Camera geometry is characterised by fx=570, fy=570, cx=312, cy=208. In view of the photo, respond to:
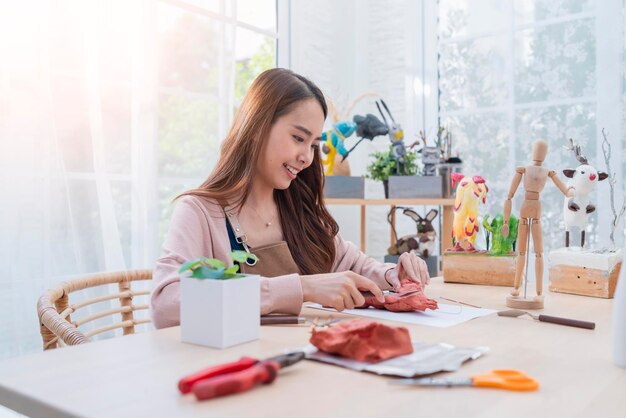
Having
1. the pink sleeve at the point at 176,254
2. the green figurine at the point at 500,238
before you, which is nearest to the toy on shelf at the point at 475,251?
the green figurine at the point at 500,238

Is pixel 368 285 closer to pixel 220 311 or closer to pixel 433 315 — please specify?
pixel 433 315

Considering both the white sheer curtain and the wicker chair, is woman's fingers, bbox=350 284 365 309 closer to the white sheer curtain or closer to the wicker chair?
the wicker chair

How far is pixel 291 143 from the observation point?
148 cm

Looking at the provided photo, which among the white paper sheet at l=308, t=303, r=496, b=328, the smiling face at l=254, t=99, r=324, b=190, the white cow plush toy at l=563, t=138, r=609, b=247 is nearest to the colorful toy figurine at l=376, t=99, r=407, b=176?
the smiling face at l=254, t=99, r=324, b=190

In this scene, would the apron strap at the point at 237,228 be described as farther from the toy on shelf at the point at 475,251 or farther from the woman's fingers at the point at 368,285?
the toy on shelf at the point at 475,251

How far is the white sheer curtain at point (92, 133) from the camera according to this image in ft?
5.84

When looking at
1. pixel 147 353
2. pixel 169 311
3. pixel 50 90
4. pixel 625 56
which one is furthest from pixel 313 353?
pixel 625 56

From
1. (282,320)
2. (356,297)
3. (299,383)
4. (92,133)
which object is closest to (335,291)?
(356,297)

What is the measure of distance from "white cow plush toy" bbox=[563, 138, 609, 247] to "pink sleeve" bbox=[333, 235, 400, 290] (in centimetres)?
46

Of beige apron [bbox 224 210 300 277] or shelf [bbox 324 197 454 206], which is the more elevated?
shelf [bbox 324 197 454 206]

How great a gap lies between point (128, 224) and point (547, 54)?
202 cm

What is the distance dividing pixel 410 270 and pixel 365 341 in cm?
61

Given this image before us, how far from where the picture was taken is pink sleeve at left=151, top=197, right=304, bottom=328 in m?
1.06

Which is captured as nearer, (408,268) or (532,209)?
(532,209)
